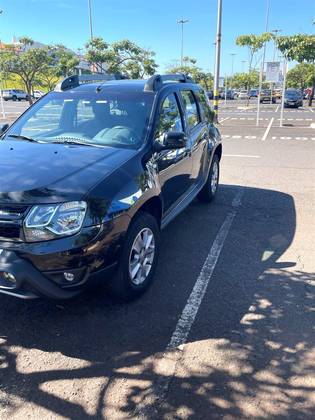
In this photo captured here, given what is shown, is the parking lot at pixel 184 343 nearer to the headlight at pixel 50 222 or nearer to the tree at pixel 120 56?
the headlight at pixel 50 222

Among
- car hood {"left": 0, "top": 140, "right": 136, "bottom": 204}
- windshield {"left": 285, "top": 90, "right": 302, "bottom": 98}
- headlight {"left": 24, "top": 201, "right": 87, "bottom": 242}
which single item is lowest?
headlight {"left": 24, "top": 201, "right": 87, "bottom": 242}

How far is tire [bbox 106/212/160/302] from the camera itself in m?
3.19

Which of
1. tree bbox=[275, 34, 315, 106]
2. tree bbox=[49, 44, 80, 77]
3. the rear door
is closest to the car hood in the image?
the rear door

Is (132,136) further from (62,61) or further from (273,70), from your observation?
(62,61)

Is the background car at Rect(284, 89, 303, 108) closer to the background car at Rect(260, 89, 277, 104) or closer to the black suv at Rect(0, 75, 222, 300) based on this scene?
the background car at Rect(260, 89, 277, 104)

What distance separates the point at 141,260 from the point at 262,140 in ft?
39.6

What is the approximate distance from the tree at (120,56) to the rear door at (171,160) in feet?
76.5

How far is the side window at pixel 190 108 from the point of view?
16.3 ft

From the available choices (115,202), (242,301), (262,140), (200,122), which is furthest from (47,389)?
(262,140)

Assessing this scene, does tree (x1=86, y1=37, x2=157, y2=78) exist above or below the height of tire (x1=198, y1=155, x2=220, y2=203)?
above

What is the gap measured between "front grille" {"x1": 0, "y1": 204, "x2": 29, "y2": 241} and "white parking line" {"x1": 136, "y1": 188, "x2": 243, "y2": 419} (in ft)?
4.31

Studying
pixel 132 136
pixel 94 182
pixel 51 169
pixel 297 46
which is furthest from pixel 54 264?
pixel 297 46

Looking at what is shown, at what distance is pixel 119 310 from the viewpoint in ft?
11.1

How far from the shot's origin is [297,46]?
18297 mm
